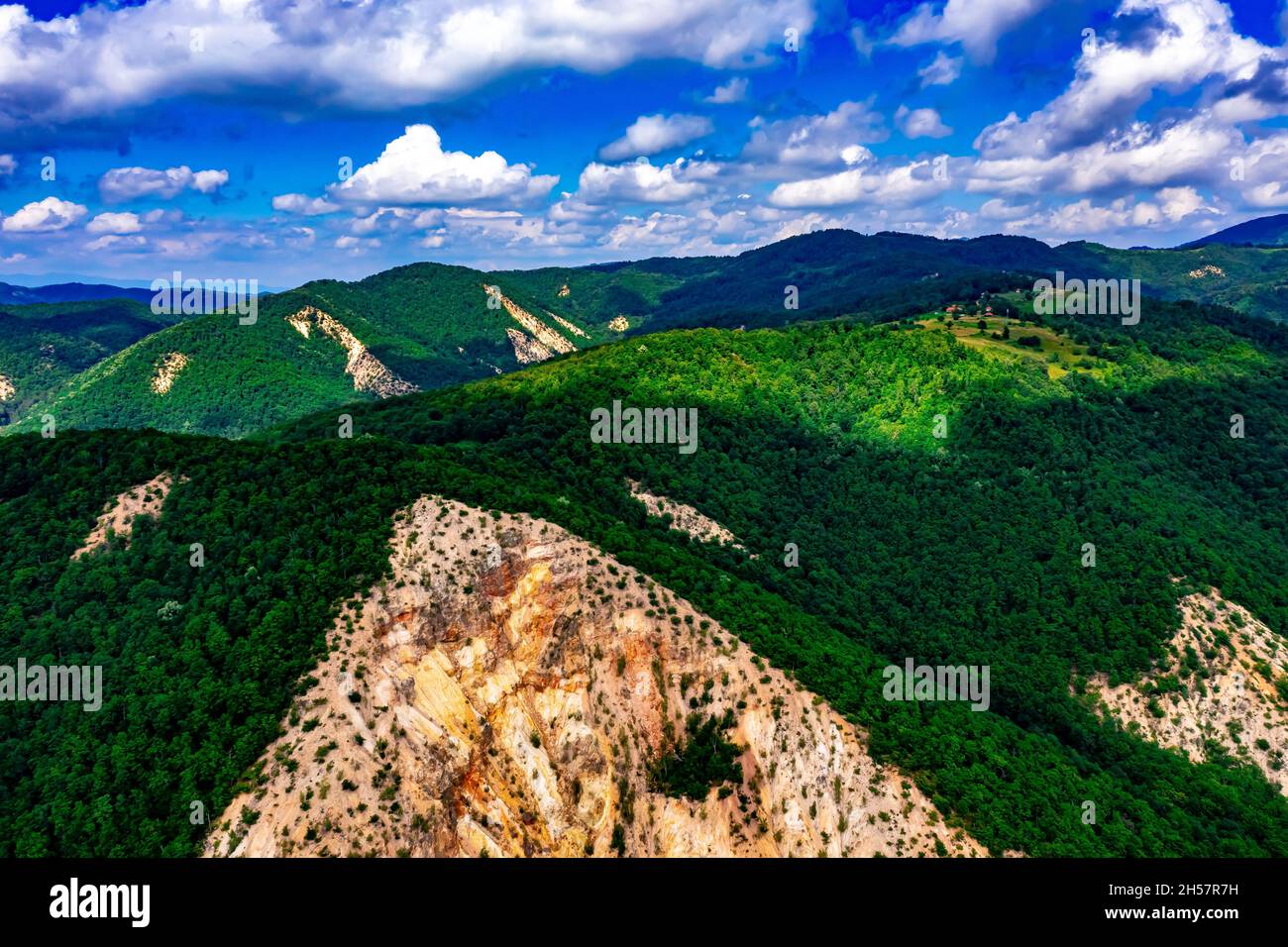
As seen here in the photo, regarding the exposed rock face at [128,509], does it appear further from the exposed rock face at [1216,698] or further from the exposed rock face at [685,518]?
the exposed rock face at [1216,698]

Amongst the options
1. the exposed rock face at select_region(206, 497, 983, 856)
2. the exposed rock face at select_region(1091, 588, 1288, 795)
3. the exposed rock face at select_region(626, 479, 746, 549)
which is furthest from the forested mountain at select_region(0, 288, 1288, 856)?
the exposed rock face at select_region(206, 497, 983, 856)

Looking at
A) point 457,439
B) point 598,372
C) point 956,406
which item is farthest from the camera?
point 956,406

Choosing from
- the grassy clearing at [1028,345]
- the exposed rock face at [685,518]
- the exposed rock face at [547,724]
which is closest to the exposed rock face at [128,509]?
the exposed rock face at [547,724]

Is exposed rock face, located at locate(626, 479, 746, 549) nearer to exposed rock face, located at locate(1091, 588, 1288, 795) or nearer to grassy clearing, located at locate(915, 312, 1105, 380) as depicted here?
exposed rock face, located at locate(1091, 588, 1288, 795)

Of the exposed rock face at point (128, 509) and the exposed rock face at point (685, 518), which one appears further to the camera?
the exposed rock face at point (685, 518)
